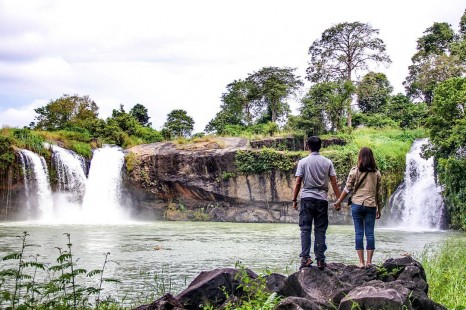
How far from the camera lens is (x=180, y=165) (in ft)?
102

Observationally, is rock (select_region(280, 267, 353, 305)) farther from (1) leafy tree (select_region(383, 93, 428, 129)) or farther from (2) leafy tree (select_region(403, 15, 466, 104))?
(1) leafy tree (select_region(383, 93, 428, 129))

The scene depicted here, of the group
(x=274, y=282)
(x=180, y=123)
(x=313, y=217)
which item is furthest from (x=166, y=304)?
(x=180, y=123)

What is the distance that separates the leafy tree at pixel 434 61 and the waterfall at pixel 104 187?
853 inches

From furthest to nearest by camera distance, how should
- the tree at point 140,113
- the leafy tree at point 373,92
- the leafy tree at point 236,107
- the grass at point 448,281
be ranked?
the tree at point 140,113
the leafy tree at point 236,107
the leafy tree at point 373,92
the grass at point 448,281

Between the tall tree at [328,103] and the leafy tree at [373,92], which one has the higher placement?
the leafy tree at [373,92]

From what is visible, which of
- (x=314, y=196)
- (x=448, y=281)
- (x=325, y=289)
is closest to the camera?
(x=325, y=289)

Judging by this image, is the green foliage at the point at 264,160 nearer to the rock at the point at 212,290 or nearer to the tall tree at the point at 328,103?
the tall tree at the point at 328,103

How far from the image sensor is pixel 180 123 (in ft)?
163

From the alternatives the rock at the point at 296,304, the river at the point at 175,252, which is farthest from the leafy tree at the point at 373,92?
the rock at the point at 296,304

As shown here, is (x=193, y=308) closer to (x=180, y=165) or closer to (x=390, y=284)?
(x=390, y=284)

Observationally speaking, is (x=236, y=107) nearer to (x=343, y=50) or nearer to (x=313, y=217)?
(x=343, y=50)

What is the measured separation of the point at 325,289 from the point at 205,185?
2498 cm

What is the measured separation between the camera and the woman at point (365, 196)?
736 centimetres

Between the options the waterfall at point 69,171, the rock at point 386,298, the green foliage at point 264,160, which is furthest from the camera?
the waterfall at point 69,171
